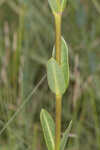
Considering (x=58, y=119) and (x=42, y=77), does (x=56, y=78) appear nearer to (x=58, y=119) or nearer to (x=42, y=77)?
(x=58, y=119)

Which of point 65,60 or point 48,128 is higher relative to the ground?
point 65,60

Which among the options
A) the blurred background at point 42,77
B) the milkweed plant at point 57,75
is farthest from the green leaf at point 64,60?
the blurred background at point 42,77

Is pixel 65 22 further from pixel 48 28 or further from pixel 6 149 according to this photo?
pixel 6 149

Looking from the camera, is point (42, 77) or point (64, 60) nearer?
point (64, 60)

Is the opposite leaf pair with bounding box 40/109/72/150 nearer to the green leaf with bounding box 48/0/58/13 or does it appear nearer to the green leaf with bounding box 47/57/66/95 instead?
the green leaf with bounding box 47/57/66/95

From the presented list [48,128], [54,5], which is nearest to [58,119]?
[48,128]

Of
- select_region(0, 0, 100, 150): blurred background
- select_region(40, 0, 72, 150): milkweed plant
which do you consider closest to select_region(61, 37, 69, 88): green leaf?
select_region(40, 0, 72, 150): milkweed plant
